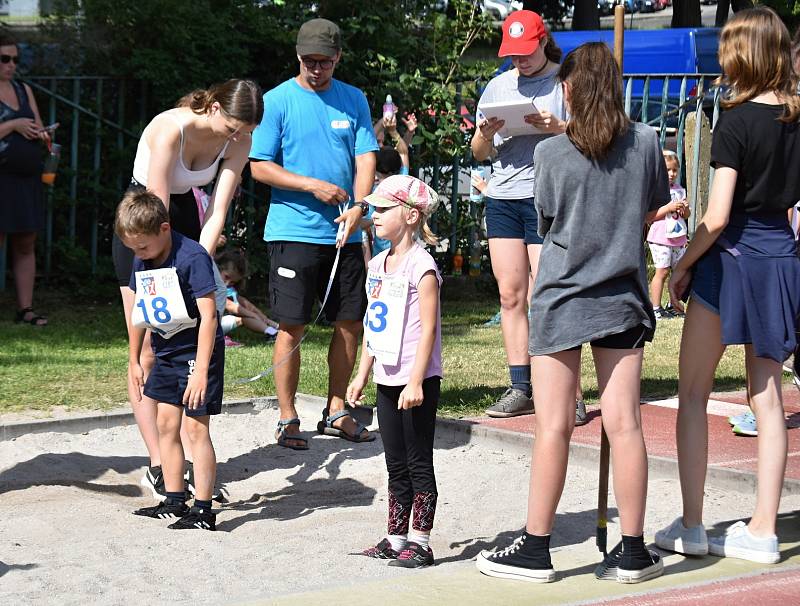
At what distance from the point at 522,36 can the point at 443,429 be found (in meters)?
2.30

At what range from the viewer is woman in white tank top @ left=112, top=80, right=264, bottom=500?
6.02m

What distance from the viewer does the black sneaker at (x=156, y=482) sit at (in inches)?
247

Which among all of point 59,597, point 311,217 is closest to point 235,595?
point 59,597

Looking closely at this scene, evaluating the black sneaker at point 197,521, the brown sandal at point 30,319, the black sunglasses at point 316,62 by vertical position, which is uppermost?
the black sunglasses at point 316,62

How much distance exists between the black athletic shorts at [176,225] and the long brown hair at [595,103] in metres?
2.39

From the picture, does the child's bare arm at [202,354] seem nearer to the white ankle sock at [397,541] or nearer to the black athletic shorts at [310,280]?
the white ankle sock at [397,541]

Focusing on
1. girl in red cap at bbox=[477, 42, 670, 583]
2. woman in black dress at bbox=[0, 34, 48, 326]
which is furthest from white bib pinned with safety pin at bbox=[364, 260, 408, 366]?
woman in black dress at bbox=[0, 34, 48, 326]

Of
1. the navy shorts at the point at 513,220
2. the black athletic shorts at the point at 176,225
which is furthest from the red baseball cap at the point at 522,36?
the black athletic shorts at the point at 176,225

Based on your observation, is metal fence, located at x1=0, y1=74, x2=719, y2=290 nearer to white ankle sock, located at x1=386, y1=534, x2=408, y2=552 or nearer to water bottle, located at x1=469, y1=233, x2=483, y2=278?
water bottle, located at x1=469, y1=233, x2=483, y2=278

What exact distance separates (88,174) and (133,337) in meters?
7.51

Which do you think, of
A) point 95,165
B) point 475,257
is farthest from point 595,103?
point 475,257

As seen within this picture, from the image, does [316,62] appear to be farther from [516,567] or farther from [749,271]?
[516,567]

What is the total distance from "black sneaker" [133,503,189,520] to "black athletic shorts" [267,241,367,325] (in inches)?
64.4

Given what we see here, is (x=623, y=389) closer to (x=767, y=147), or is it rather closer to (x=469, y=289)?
(x=767, y=147)
